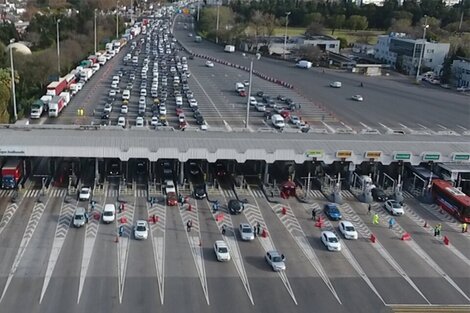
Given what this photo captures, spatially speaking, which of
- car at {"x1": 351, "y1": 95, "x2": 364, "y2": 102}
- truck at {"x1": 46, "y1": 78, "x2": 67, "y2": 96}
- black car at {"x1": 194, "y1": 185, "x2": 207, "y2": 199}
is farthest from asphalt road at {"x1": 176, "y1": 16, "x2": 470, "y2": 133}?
truck at {"x1": 46, "y1": 78, "x2": 67, "y2": 96}

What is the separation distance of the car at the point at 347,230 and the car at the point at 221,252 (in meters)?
6.51

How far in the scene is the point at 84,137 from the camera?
33.9m

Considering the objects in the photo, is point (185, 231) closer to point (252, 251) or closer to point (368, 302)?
point (252, 251)

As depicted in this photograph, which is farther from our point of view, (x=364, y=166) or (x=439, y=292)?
(x=364, y=166)

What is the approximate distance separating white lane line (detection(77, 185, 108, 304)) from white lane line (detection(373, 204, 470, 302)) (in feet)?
50.6

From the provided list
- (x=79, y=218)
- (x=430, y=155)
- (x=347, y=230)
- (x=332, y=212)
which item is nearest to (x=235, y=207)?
(x=332, y=212)

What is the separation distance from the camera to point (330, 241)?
26.1 m

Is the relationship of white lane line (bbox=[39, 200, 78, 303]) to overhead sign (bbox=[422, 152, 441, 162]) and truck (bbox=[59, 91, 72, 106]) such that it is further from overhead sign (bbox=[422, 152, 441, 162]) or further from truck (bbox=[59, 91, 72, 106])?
truck (bbox=[59, 91, 72, 106])

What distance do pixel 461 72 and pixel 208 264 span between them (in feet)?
206

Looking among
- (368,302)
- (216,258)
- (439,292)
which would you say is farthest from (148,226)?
(439,292)

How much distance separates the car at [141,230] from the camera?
25906 millimetres

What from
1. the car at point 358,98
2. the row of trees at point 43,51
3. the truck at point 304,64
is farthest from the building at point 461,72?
the row of trees at point 43,51

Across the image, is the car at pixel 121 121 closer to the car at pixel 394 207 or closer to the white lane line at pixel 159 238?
the white lane line at pixel 159 238

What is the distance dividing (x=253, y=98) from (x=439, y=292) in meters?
39.2
